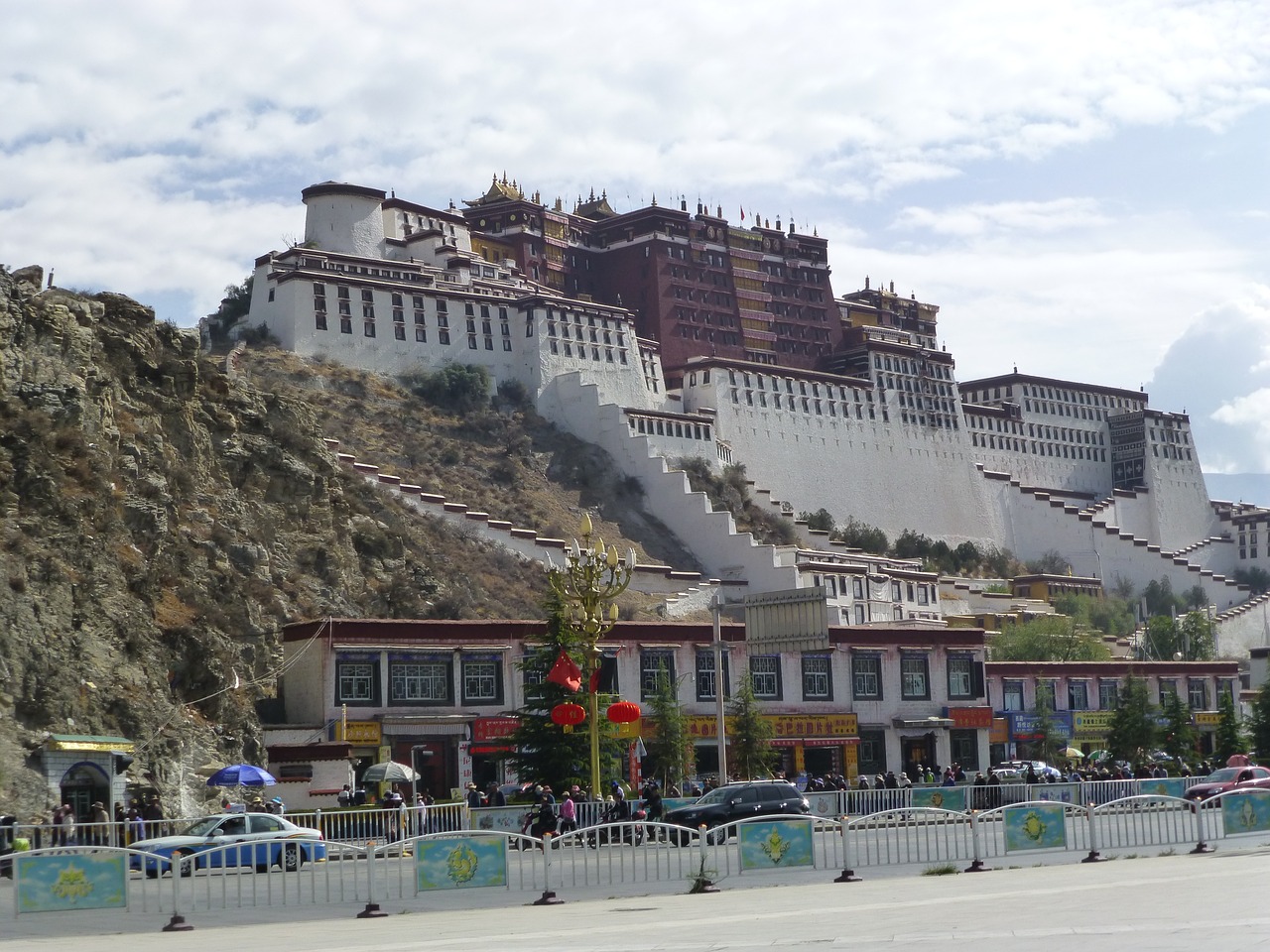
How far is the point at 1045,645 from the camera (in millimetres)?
83562

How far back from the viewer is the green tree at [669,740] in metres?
50.9

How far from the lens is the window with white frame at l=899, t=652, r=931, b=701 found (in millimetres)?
61156

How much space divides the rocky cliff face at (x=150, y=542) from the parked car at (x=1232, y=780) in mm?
23216

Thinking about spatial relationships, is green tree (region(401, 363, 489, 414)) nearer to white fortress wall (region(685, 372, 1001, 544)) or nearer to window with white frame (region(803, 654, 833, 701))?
white fortress wall (region(685, 372, 1001, 544))

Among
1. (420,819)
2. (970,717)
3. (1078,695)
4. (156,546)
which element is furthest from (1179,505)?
(420,819)

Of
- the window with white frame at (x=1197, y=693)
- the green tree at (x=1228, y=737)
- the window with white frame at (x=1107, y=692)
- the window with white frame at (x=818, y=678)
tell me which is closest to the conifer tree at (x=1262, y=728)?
the green tree at (x=1228, y=737)

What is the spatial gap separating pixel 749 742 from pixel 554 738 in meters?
12.9

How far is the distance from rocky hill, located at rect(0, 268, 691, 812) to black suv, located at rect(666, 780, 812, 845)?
13323 mm

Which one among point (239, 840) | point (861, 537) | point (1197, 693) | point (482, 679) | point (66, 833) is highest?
point (861, 537)

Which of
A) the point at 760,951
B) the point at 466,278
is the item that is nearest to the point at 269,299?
the point at 466,278

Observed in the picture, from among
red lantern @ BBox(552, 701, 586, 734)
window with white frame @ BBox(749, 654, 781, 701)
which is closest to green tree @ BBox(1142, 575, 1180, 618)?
window with white frame @ BBox(749, 654, 781, 701)

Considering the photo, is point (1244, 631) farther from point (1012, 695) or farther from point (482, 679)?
point (482, 679)

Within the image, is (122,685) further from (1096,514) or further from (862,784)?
(1096,514)

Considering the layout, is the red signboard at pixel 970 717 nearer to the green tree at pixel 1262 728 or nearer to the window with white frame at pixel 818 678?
the window with white frame at pixel 818 678
